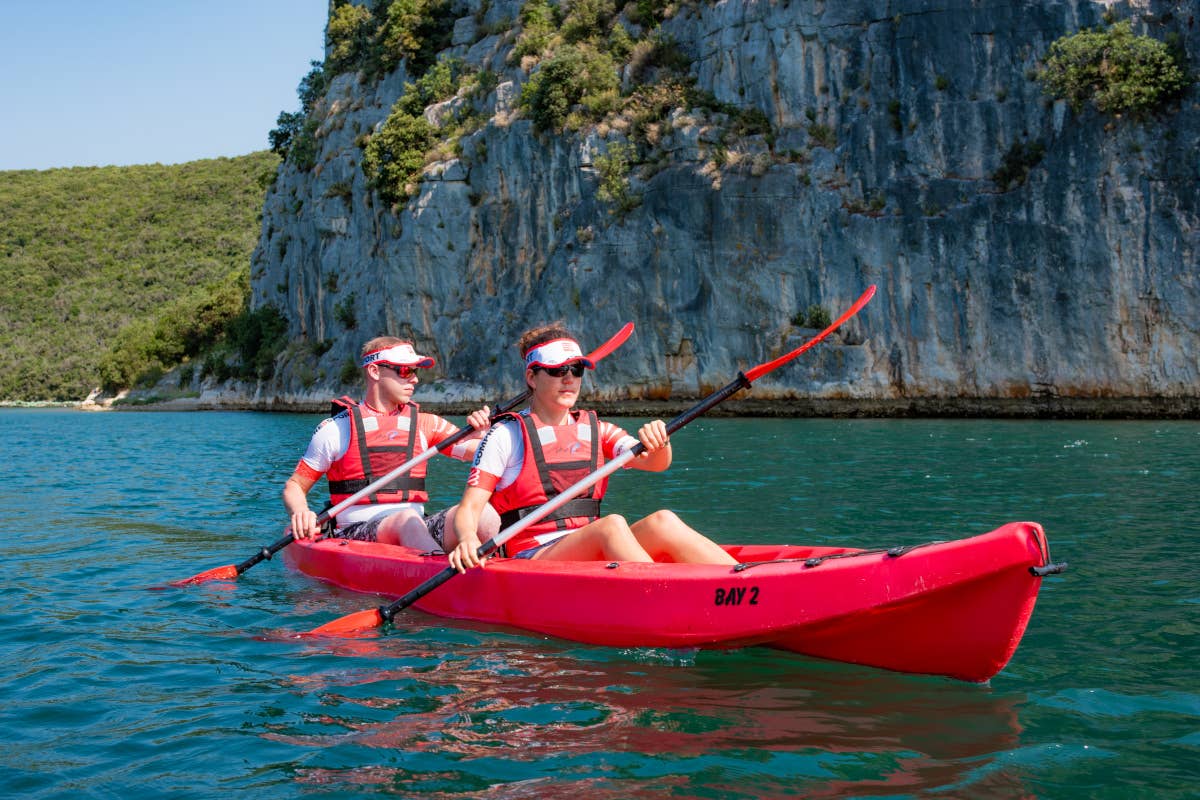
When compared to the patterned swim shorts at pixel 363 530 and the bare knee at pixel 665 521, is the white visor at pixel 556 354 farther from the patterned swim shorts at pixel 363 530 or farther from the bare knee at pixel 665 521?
the patterned swim shorts at pixel 363 530

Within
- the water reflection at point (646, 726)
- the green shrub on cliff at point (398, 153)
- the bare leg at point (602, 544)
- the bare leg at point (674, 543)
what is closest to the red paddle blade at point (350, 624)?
the water reflection at point (646, 726)

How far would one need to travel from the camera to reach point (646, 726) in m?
4.45

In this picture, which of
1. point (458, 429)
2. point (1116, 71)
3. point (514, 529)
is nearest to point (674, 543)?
point (514, 529)

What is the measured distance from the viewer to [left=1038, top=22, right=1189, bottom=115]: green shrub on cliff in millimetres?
26438

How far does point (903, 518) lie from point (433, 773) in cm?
671

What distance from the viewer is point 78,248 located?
10162 centimetres

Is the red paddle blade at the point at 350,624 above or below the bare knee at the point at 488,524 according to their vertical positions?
below

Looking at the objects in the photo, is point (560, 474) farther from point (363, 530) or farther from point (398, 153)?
point (398, 153)

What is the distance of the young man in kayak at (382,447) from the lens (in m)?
7.88

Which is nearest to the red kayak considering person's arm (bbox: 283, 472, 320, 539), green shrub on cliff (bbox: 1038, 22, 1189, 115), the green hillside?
person's arm (bbox: 283, 472, 320, 539)

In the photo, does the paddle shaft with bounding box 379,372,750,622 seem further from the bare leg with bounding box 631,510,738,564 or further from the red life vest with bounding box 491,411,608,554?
the bare leg with bounding box 631,510,738,564

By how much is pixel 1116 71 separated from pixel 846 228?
8.27 metres

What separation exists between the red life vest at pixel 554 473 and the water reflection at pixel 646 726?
87 cm

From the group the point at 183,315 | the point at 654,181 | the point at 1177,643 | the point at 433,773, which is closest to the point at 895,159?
the point at 654,181
